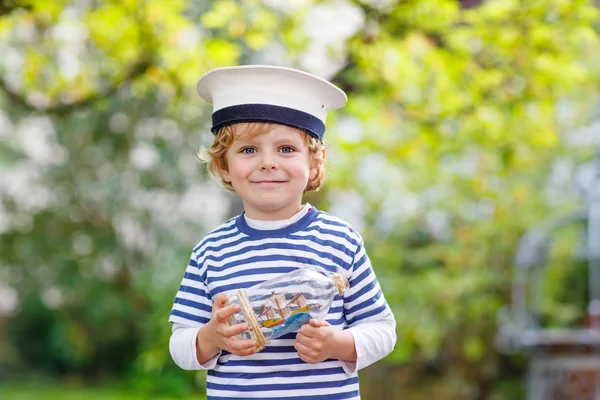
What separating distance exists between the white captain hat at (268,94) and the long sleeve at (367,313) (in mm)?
327

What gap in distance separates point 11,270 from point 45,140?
1615 millimetres

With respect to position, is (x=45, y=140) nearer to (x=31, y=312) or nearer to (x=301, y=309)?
(x=31, y=312)

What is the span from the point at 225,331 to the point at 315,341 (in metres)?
0.18

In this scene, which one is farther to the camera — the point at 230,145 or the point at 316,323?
the point at 230,145

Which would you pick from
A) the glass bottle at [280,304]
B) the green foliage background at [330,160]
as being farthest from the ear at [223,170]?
the green foliage background at [330,160]

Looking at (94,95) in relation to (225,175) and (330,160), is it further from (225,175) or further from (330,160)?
(225,175)

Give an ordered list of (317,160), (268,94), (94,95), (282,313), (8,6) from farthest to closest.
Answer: (94,95) < (8,6) < (317,160) < (268,94) < (282,313)

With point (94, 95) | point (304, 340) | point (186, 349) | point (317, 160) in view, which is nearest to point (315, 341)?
point (304, 340)

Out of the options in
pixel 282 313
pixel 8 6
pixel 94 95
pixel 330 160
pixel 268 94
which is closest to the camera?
pixel 282 313

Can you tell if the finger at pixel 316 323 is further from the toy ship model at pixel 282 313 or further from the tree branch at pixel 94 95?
the tree branch at pixel 94 95

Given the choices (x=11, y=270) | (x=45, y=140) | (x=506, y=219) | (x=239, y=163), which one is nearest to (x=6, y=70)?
(x=45, y=140)

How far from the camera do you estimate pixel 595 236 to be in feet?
21.3

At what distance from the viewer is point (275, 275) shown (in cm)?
175

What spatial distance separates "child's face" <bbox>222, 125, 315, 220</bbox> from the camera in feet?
5.83
